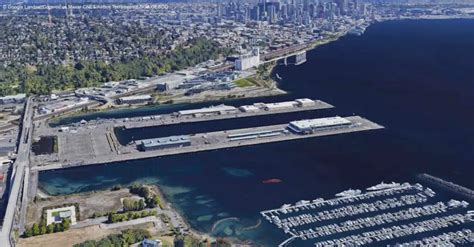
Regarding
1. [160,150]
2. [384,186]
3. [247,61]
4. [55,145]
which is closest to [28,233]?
[160,150]

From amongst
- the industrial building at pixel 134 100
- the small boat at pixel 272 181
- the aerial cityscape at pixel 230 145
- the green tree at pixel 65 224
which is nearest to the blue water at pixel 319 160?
the aerial cityscape at pixel 230 145

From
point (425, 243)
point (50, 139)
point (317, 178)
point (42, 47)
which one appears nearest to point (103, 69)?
point (42, 47)

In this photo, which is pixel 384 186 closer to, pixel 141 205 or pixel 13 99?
pixel 141 205

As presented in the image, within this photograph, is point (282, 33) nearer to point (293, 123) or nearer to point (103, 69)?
point (103, 69)

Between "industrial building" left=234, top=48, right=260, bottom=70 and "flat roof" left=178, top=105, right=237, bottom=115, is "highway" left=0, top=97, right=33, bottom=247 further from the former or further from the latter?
"industrial building" left=234, top=48, right=260, bottom=70

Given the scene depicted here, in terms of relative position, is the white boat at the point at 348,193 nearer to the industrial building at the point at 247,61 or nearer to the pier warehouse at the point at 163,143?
the pier warehouse at the point at 163,143

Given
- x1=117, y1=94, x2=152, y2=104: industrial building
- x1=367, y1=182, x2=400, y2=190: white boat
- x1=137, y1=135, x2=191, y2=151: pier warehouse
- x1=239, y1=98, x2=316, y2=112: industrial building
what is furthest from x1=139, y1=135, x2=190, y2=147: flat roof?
x1=367, y1=182, x2=400, y2=190: white boat
